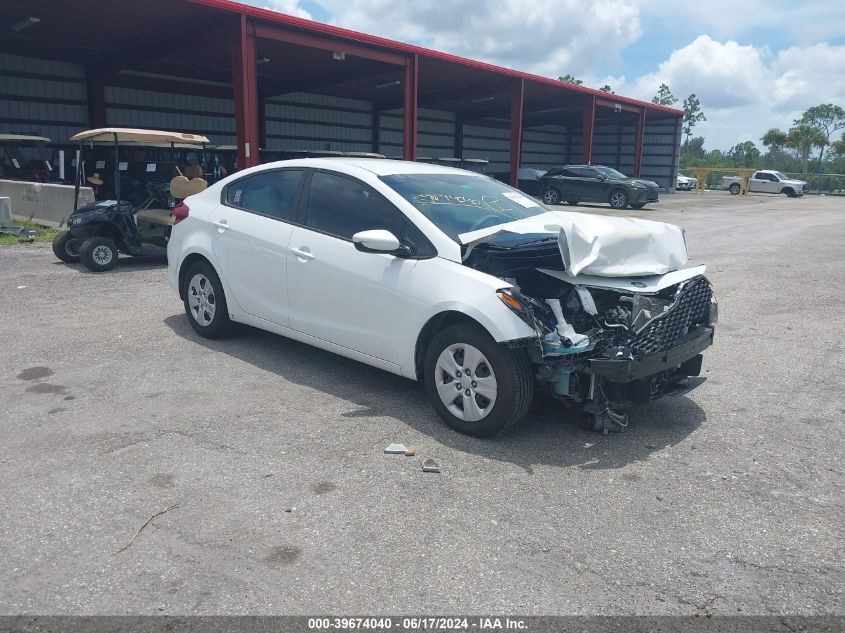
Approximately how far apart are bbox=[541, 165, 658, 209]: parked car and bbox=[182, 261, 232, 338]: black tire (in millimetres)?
21883

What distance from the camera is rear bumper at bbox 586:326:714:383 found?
406 centimetres

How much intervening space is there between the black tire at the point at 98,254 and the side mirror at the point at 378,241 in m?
6.76

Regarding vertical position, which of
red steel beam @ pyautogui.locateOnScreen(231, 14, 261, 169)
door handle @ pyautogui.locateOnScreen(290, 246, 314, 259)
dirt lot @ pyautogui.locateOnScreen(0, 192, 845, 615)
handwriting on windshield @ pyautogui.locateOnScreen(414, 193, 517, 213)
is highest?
red steel beam @ pyautogui.locateOnScreen(231, 14, 261, 169)

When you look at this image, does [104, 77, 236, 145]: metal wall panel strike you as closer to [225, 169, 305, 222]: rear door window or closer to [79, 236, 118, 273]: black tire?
[79, 236, 118, 273]: black tire

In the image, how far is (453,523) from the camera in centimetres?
340

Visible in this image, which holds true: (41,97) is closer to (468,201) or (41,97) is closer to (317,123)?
(317,123)

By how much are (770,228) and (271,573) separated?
19.3m

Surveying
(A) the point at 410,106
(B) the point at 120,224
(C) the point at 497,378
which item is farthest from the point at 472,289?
(A) the point at 410,106

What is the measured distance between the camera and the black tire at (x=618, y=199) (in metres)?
25.9

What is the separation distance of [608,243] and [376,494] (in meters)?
2.15

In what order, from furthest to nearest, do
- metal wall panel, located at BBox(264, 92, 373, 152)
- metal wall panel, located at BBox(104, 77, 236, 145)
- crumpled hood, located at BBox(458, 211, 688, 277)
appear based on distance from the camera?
metal wall panel, located at BBox(264, 92, 373, 152) → metal wall panel, located at BBox(104, 77, 236, 145) → crumpled hood, located at BBox(458, 211, 688, 277)

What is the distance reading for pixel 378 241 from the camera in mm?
4602

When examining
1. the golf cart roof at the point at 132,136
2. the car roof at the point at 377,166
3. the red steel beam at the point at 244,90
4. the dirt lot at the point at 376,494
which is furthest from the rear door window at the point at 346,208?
the red steel beam at the point at 244,90

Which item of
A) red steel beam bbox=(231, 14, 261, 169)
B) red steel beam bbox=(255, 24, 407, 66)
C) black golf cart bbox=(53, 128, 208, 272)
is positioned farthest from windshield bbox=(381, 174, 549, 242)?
red steel beam bbox=(255, 24, 407, 66)
